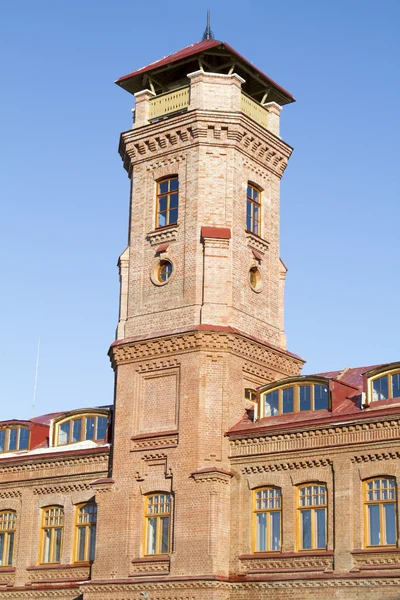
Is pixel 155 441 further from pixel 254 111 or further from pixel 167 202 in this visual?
pixel 254 111

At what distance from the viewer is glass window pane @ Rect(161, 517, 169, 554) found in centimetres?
3331

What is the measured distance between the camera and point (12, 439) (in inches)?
1651

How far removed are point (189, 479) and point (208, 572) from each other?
124 inches

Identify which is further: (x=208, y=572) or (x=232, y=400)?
(x=232, y=400)

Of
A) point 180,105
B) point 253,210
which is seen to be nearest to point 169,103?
point 180,105

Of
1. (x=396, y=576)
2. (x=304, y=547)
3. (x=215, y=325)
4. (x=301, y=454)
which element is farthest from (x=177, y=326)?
(x=396, y=576)

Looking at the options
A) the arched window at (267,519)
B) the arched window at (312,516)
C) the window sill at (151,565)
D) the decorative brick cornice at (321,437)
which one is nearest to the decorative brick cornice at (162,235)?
the decorative brick cornice at (321,437)

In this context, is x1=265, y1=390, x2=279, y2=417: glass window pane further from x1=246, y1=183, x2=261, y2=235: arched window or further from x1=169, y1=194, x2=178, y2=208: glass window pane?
x1=169, y1=194, x2=178, y2=208: glass window pane

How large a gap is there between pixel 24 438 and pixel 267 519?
43.5 ft

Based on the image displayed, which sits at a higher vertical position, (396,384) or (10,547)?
(396,384)

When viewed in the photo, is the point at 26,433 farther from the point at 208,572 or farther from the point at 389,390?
the point at 389,390

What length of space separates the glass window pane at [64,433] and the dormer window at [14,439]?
1.99 meters

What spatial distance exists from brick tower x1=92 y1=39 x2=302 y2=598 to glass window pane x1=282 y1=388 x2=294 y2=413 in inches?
65.4

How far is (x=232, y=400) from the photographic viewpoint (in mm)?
34344
